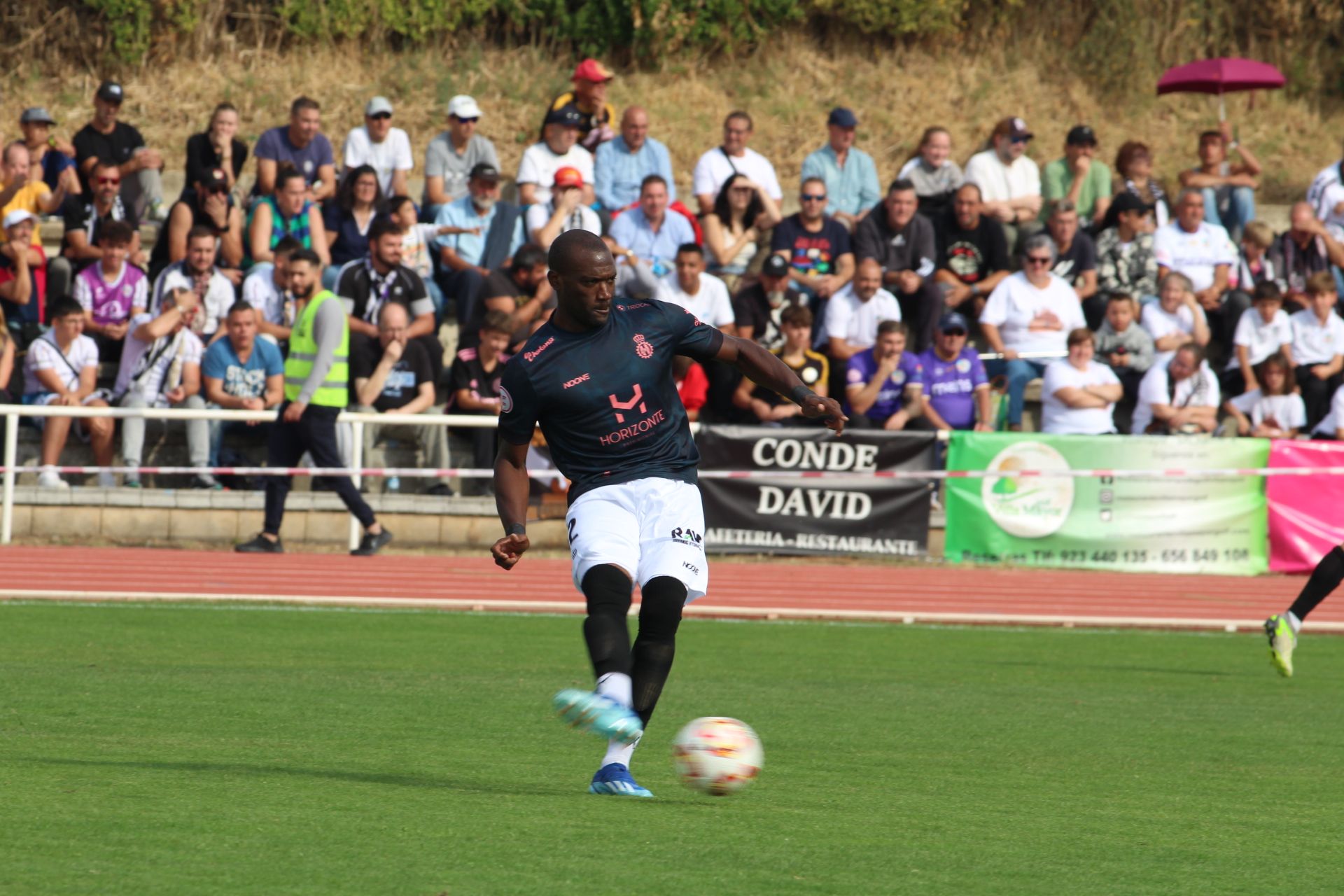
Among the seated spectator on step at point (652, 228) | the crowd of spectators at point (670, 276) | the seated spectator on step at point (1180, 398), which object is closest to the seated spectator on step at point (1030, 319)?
the crowd of spectators at point (670, 276)

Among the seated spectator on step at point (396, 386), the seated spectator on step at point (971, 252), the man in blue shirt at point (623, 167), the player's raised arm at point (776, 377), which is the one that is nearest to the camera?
the player's raised arm at point (776, 377)

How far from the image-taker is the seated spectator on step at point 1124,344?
1894 centimetres

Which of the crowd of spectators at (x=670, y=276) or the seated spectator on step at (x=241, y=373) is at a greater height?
the crowd of spectators at (x=670, y=276)

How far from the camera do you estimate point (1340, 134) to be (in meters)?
30.4

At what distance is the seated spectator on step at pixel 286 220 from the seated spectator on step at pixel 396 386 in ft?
4.74

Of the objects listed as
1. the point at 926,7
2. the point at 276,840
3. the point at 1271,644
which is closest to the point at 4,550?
the point at 1271,644

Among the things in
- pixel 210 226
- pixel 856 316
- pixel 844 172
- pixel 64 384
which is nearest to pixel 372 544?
pixel 64 384

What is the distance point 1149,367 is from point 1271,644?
9190 mm

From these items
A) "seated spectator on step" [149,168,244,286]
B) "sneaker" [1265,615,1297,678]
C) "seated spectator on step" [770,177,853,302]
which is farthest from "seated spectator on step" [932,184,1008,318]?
"sneaker" [1265,615,1297,678]

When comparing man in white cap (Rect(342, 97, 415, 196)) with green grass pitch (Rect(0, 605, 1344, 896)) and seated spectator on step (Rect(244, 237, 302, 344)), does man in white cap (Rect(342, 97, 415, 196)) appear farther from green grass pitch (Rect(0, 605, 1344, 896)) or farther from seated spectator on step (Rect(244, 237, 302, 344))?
green grass pitch (Rect(0, 605, 1344, 896))

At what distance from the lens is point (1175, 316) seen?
19469 mm

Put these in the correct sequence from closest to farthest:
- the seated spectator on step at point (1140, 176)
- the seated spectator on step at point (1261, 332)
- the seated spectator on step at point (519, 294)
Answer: the seated spectator on step at point (519, 294) < the seated spectator on step at point (1261, 332) < the seated spectator on step at point (1140, 176)

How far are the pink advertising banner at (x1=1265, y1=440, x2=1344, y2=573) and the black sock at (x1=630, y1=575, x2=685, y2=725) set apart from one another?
42.4 ft

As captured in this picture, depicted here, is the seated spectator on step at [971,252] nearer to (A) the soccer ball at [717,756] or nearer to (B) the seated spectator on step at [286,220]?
(B) the seated spectator on step at [286,220]
